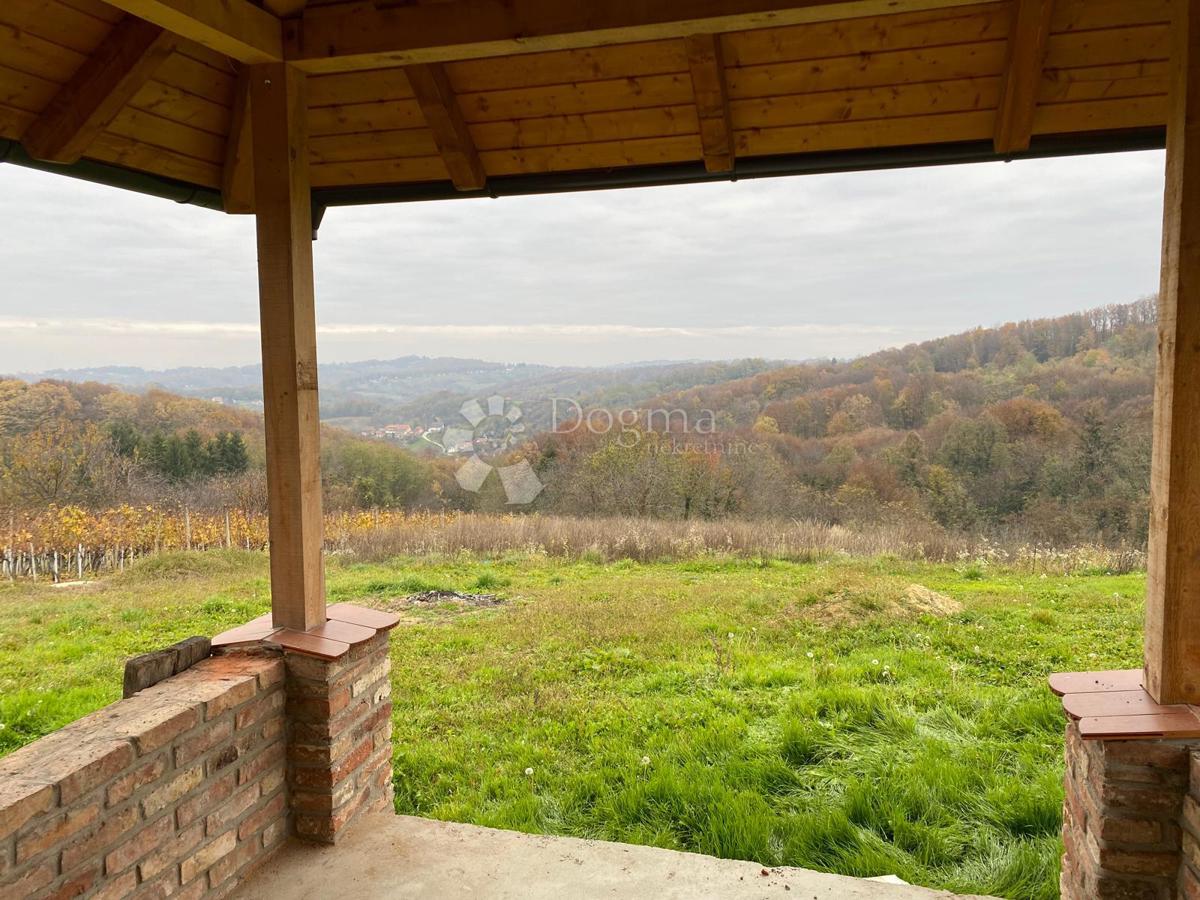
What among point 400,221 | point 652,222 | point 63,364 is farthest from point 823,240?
point 63,364

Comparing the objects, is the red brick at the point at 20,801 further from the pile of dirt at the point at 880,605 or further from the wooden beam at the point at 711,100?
the pile of dirt at the point at 880,605

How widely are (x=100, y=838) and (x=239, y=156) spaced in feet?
8.40

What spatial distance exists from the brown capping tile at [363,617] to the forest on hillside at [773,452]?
448 inches


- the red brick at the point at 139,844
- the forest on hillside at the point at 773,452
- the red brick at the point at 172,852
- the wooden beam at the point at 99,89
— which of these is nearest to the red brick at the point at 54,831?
the red brick at the point at 139,844

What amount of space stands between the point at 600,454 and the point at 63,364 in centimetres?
1076

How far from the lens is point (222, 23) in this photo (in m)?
2.08

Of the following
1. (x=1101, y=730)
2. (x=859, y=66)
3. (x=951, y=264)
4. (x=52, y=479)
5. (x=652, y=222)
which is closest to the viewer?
(x=1101, y=730)

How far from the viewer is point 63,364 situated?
14547 mm

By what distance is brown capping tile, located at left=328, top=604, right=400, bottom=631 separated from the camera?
2.63 meters

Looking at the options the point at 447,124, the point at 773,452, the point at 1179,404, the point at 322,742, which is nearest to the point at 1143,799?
the point at 1179,404

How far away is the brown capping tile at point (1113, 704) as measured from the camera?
1.84 meters

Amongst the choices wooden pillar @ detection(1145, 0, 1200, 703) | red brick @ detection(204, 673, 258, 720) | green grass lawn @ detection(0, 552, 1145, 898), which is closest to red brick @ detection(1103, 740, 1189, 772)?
wooden pillar @ detection(1145, 0, 1200, 703)

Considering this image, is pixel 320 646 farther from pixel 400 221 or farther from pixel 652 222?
pixel 652 222

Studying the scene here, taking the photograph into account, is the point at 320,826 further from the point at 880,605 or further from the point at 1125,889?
the point at 880,605
